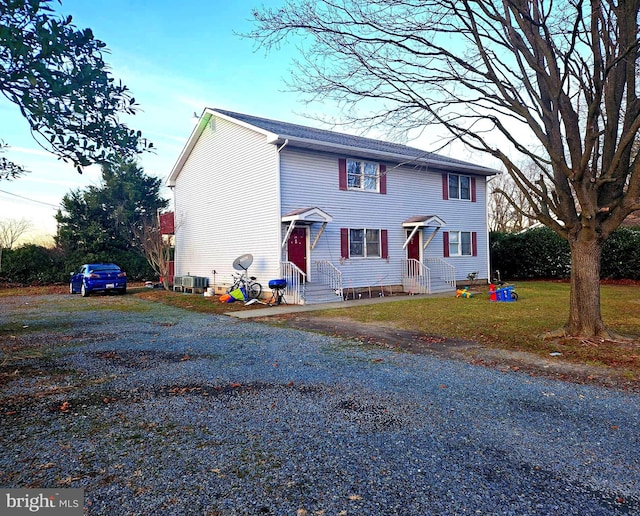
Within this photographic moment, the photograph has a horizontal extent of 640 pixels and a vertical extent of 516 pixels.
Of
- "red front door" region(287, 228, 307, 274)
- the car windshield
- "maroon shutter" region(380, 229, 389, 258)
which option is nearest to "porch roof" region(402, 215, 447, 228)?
"maroon shutter" region(380, 229, 389, 258)

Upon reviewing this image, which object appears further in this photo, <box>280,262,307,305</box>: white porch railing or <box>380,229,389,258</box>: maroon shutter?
<box>380,229,389,258</box>: maroon shutter

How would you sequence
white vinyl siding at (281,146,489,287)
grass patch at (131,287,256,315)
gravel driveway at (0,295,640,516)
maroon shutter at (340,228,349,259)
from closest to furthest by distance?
gravel driveway at (0,295,640,516) < grass patch at (131,287,256,315) < white vinyl siding at (281,146,489,287) < maroon shutter at (340,228,349,259)

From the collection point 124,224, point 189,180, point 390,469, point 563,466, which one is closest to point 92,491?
point 390,469

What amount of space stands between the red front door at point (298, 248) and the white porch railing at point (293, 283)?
22.8 inches

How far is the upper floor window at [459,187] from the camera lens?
1909 centimetres

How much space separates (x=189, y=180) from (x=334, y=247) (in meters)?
8.93

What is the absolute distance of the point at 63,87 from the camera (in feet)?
13.1

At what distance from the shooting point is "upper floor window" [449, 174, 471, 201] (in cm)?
1909

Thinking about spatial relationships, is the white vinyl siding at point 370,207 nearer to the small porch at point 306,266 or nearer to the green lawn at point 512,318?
the small porch at point 306,266

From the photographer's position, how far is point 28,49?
147 inches

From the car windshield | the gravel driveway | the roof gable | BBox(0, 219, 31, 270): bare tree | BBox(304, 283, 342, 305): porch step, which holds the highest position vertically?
the roof gable

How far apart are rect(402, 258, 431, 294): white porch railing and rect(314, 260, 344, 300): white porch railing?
3520 millimetres

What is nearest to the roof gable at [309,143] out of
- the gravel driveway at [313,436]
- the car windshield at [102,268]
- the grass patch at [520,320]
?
the grass patch at [520,320]

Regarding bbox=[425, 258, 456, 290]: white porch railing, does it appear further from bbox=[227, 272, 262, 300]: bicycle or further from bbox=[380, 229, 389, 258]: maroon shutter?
bbox=[227, 272, 262, 300]: bicycle
